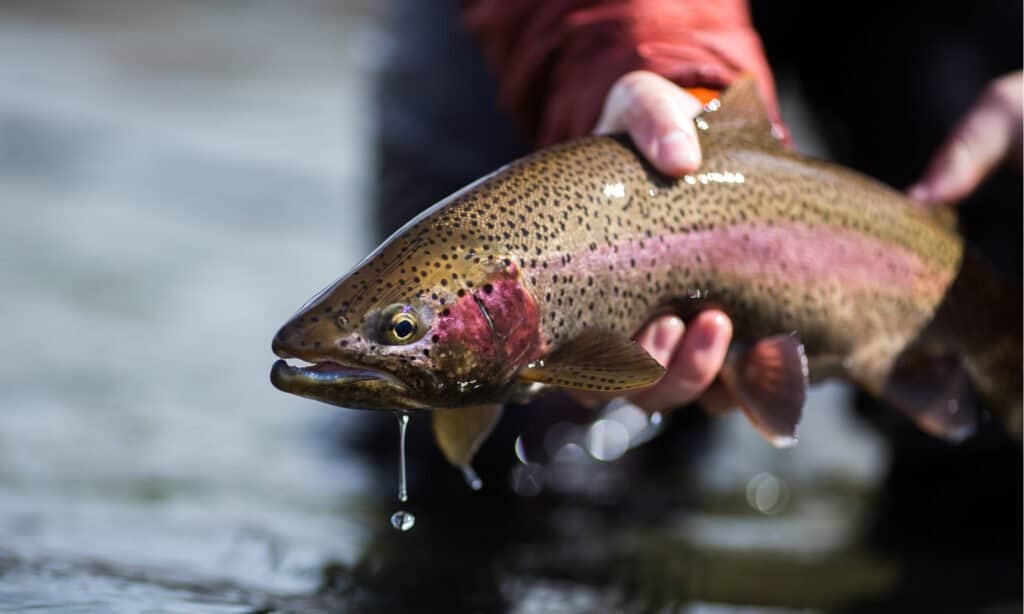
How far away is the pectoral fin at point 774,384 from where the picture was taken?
2727mm

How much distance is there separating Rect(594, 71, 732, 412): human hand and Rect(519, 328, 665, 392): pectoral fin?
0.23 meters

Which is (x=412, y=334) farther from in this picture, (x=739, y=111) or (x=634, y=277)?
Result: (x=739, y=111)

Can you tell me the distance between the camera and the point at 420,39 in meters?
4.27

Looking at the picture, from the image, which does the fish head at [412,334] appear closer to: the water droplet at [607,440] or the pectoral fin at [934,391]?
the pectoral fin at [934,391]

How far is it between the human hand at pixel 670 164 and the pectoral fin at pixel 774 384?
0.22 ft

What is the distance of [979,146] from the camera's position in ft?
10.5

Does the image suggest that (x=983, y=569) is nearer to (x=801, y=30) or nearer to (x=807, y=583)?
(x=807, y=583)

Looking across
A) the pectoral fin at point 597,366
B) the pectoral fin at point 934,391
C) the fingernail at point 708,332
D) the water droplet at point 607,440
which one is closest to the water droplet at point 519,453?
the water droplet at point 607,440

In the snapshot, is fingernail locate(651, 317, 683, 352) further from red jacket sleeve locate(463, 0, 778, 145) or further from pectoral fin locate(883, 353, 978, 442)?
pectoral fin locate(883, 353, 978, 442)

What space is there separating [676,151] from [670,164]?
29 millimetres

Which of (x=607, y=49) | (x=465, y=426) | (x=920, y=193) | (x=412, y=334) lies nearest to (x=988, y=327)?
(x=920, y=193)

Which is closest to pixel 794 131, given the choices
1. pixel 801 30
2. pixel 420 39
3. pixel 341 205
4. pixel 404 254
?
pixel 341 205

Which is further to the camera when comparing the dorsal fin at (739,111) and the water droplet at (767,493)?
the water droplet at (767,493)

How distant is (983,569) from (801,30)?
1.87 m
